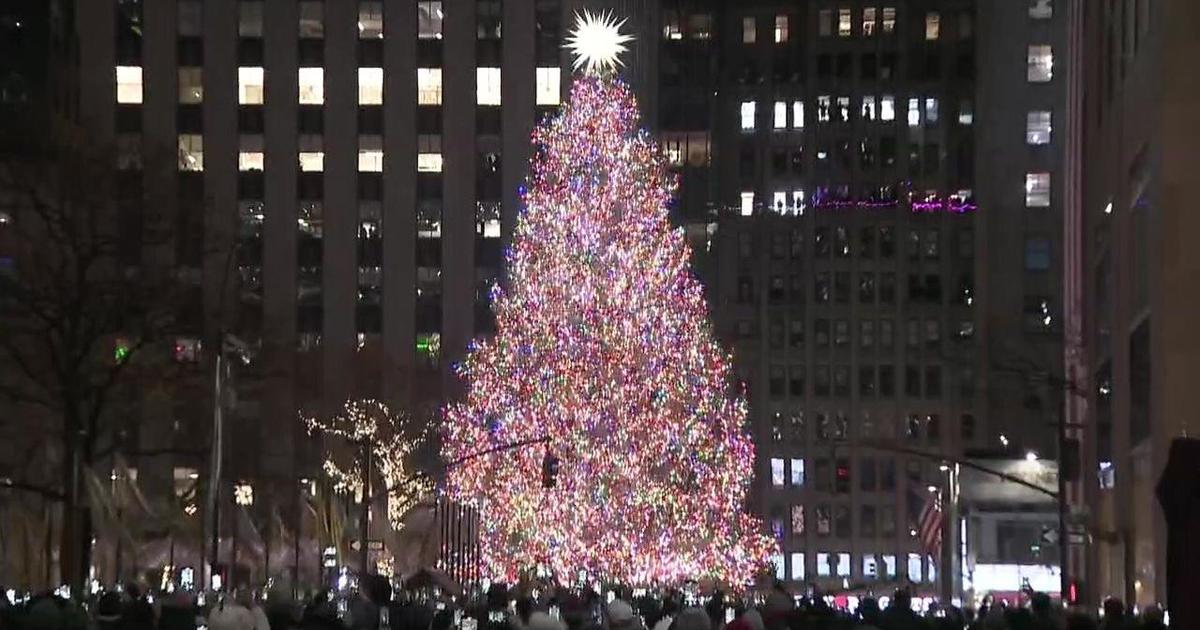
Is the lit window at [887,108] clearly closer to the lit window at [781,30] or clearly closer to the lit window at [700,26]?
the lit window at [781,30]

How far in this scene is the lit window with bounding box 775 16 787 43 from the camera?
14262 cm

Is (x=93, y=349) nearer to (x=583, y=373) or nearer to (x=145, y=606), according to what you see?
(x=583, y=373)

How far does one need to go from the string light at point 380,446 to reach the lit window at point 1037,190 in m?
48.5

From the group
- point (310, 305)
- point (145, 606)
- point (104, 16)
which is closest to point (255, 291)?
point (310, 305)

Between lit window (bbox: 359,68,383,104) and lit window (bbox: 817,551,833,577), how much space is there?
133 ft

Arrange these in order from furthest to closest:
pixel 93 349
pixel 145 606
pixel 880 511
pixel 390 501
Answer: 1. pixel 880 511
2. pixel 390 501
3. pixel 93 349
4. pixel 145 606

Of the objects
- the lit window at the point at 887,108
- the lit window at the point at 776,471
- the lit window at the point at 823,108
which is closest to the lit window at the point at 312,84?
the lit window at the point at 823,108

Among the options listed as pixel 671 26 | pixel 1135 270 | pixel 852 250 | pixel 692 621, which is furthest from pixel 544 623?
pixel 671 26

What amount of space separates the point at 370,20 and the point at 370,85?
10.8ft

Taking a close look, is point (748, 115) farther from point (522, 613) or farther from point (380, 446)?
point (522, 613)

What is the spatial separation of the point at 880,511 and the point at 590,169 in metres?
70.4

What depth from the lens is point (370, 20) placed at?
115875 mm

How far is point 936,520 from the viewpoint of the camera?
99.4m

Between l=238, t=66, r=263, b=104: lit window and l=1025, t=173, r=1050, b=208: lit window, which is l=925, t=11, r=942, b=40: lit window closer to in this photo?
l=1025, t=173, r=1050, b=208: lit window
